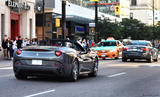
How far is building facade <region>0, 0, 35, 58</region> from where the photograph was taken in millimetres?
39156

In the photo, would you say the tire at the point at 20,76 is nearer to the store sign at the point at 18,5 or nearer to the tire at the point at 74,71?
the tire at the point at 74,71

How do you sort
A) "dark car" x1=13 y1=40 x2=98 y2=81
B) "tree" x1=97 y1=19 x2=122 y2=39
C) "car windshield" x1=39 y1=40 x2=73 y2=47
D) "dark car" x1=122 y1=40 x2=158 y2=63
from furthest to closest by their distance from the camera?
1. "tree" x1=97 y1=19 x2=122 y2=39
2. "dark car" x1=122 y1=40 x2=158 y2=63
3. "car windshield" x1=39 y1=40 x2=73 y2=47
4. "dark car" x1=13 y1=40 x2=98 y2=81

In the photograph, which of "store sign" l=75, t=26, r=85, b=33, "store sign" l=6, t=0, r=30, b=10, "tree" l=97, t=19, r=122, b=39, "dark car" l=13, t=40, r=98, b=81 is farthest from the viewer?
"tree" l=97, t=19, r=122, b=39

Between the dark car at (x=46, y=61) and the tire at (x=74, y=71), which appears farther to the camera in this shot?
the tire at (x=74, y=71)

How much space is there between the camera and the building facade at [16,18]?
1542 inches

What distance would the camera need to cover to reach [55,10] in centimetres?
5725

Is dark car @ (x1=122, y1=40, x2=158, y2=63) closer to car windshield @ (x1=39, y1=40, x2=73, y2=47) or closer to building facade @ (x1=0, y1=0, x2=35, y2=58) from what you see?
building facade @ (x1=0, y1=0, x2=35, y2=58)

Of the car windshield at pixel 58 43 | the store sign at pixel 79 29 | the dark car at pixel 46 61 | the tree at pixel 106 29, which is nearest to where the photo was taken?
the dark car at pixel 46 61

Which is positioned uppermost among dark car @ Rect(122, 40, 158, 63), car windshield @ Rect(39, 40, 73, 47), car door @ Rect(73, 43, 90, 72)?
car windshield @ Rect(39, 40, 73, 47)

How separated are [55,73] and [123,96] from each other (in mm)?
3516

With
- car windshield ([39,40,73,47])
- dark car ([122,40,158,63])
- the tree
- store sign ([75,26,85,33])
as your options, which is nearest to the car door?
car windshield ([39,40,73,47])

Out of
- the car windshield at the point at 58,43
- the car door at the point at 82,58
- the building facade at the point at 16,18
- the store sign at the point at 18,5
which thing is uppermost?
the store sign at the point at 18,5

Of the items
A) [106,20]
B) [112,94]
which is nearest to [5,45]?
[112,94]

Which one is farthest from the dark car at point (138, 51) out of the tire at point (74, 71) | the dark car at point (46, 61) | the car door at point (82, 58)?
the dark car at point (46, 61)
